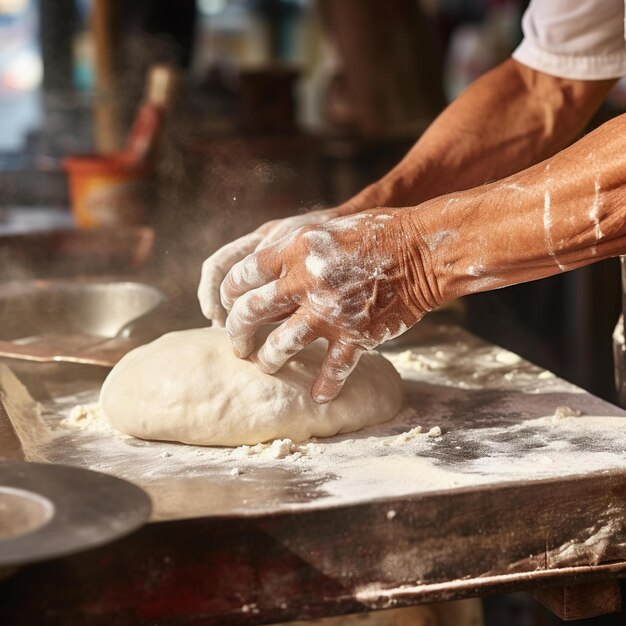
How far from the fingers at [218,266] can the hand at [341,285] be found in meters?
0.18

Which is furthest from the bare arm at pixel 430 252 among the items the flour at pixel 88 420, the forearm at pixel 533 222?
the flour at pixel 88 420

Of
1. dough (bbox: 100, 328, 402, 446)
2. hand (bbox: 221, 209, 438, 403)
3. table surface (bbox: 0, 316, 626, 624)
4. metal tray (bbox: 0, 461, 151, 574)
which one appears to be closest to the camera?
metal tray (bbox: 0, 461, 151, 574)

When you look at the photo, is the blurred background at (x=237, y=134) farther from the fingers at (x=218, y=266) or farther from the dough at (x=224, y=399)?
the dough at (x=224, y=399)

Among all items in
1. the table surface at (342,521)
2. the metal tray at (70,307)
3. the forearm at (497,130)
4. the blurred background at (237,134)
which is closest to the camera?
the table surface at (342,521)

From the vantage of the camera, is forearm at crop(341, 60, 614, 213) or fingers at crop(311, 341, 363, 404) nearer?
fingers at crop(311, 341, 363, 404)

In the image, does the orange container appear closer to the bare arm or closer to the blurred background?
the blurred background

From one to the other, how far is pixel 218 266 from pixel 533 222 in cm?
62

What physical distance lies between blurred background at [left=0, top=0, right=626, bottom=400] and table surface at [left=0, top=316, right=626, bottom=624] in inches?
32.7

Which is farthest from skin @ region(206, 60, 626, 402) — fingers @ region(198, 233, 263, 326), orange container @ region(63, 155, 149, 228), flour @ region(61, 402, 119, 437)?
orange container @ region(63, 155, 149, 228)

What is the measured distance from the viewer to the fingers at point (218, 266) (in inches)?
67.0

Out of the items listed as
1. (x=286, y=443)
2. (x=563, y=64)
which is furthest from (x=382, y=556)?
(x=563, y=64)

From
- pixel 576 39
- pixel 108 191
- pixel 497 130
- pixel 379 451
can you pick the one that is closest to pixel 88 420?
pixel 379 451

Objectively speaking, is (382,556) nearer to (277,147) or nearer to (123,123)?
(277,147)

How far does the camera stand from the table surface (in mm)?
1158
